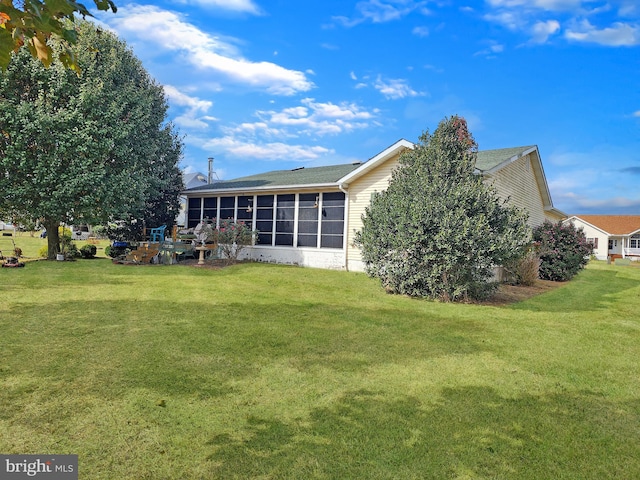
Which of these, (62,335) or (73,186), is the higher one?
(73,186)

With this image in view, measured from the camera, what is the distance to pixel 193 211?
19797 millimetres

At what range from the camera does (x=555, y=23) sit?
479 inches

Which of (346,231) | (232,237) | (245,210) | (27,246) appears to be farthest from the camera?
(27,246)

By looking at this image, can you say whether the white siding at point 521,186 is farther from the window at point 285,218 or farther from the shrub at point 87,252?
the shrub at point 87,252

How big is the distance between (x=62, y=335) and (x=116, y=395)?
2.50 meters

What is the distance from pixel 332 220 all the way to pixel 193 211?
8418mm

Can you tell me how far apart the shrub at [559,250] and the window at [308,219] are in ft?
29.2

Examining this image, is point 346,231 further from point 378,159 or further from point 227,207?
point 227,207

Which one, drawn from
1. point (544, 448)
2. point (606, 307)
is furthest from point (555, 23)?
point (544, 448)

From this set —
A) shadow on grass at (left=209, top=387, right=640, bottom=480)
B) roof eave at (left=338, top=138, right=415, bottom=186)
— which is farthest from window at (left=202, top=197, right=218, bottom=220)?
shadow on grass at (left=209, top=387, right=640, bottom=480)

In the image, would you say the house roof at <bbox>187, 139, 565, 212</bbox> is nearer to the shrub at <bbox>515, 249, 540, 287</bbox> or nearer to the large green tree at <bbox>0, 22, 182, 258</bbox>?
the shrub at <bbox>515, 249, 540, 287</bbox>

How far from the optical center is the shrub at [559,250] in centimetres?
1514

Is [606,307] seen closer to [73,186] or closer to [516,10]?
[516,10]

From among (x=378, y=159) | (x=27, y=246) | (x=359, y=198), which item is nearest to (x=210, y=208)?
(x=359, y=198)
